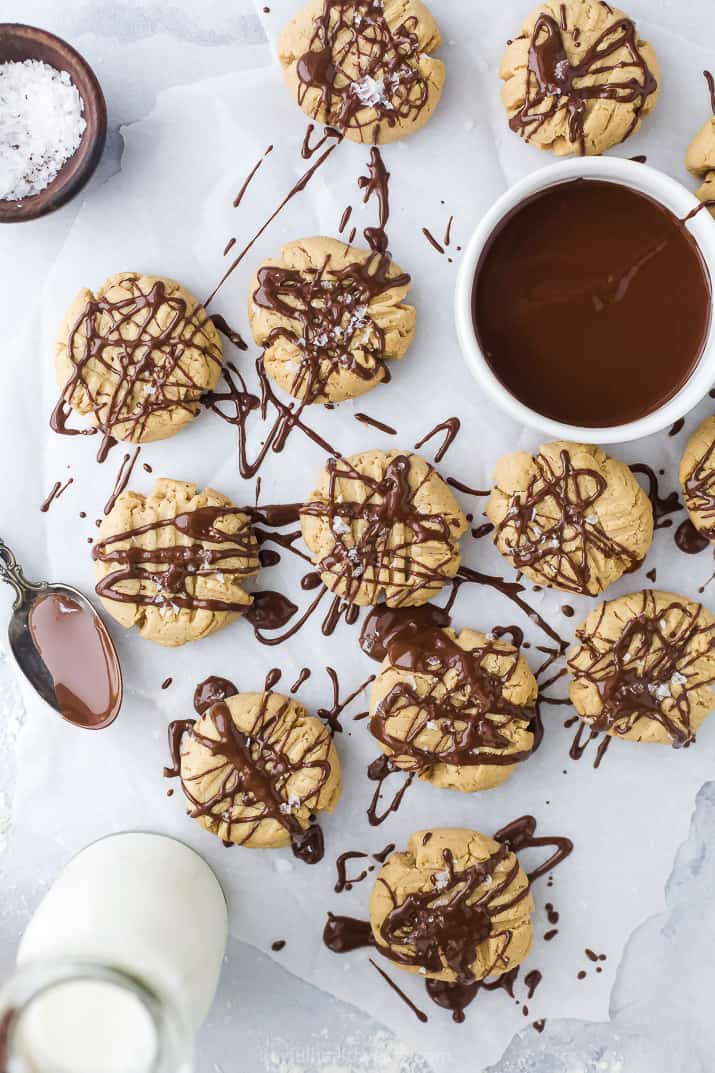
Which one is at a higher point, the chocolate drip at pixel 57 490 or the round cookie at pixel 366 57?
the round cookie at pixel 366 57

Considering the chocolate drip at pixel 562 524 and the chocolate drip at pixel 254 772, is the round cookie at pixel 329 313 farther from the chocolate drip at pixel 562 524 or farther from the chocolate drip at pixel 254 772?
the chocolate drip at pixel 254 772

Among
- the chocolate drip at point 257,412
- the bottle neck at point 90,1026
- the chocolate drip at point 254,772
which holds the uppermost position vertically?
the chocolate drip at point 257,412

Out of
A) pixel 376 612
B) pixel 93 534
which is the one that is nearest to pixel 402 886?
pixel 376 612

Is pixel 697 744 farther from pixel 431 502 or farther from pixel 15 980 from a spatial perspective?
pixel 15 980

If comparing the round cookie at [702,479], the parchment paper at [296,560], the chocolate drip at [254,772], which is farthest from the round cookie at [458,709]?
the round cookie at [702,479]

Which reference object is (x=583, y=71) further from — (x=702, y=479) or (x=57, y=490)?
(x=57, y=490)

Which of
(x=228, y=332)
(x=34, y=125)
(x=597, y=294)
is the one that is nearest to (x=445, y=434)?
(x=597, y=294)
